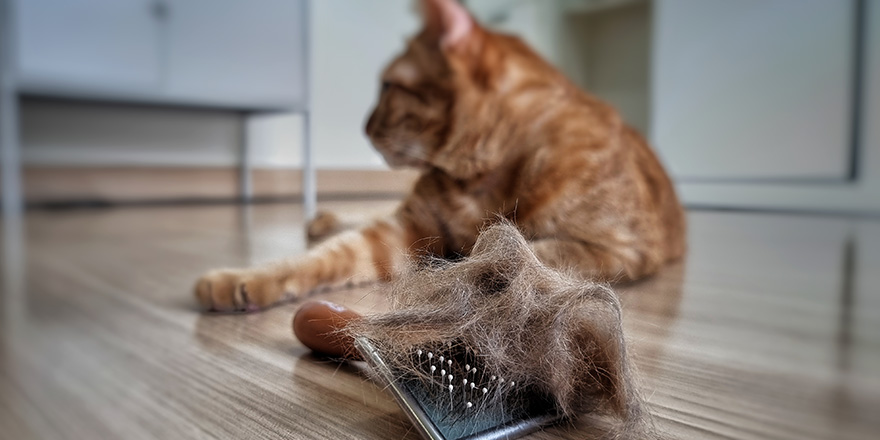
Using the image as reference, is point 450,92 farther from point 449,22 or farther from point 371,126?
point 371,126

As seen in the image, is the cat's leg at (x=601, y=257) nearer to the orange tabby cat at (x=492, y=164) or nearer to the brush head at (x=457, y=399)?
the orange tabby cat at (x=492, y=164)

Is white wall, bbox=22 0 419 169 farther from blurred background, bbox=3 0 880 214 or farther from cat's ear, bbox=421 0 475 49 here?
cat's ear, bbox=421 0 475 49

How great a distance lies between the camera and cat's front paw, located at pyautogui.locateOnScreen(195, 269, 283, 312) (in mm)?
875

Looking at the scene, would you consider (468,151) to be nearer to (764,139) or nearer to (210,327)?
(210,327)

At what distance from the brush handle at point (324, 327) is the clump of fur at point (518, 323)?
0.44 feet

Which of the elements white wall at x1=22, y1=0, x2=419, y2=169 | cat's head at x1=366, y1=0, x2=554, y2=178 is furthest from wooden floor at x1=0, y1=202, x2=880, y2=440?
white wall at x1=22, y1=0, x2=419, y2=169

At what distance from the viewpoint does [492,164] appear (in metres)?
1.17

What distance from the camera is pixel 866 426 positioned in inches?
19.1

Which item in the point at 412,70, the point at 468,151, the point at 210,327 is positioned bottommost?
the point at 210,327

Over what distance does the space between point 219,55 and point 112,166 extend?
0.97 meters

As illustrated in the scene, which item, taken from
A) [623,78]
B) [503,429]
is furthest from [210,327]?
[623,78]

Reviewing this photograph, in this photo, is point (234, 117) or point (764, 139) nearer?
point (764, 139)

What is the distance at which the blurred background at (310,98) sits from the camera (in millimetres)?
2990

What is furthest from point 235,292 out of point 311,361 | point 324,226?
point 324,226
